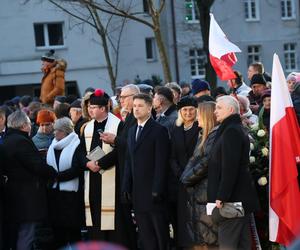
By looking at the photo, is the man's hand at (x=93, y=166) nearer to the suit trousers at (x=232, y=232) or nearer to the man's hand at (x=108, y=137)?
the man's hand at (x=108, y=137)

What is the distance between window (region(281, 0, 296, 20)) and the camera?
148 ft

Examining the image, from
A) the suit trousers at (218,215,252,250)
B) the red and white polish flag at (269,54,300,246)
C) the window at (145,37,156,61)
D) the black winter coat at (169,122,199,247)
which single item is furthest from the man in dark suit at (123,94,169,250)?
the window at (145,37,156,61)

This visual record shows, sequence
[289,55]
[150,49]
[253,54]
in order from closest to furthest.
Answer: [150,49]
[253,54]
[289,55]

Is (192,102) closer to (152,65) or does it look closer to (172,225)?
(172,225)

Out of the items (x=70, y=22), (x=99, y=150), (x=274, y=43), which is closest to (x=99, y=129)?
(x=99, y=150)

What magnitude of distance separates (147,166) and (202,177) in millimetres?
818

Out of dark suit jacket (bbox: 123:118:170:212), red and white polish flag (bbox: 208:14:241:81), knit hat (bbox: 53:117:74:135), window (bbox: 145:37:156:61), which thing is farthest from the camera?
window (bbox: 145:37:156:61)

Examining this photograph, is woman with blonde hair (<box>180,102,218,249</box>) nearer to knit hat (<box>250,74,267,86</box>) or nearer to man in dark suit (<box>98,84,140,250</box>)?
man in dark suit (<box>98,84,140,250</box>)

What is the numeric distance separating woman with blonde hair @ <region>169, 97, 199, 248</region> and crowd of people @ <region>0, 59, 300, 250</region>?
0.01m

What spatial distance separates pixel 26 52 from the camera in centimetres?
3681

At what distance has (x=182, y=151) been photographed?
355 inches

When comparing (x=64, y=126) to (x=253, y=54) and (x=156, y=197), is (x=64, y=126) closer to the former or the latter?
(x=156, y=197)

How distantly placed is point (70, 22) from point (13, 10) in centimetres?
285

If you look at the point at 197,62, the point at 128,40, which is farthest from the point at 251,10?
the point at 128,40
